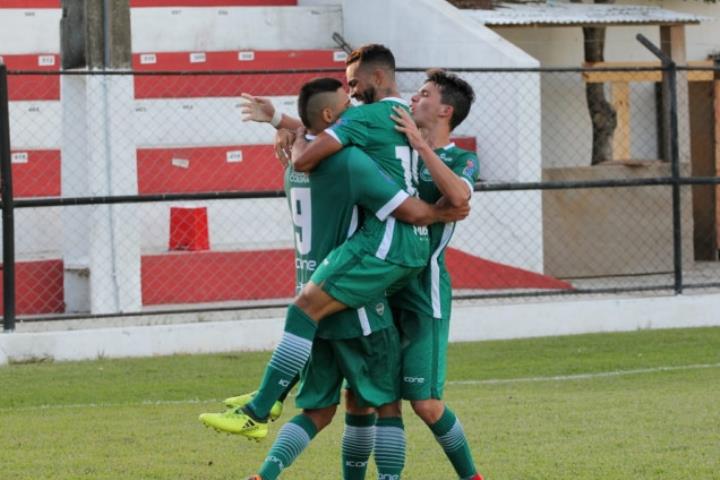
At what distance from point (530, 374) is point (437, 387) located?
5.56 m

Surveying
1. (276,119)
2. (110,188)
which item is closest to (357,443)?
(276,119)

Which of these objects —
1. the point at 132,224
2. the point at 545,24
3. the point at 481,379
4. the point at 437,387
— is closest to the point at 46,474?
the point at 437,387

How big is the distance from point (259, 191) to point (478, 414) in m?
4.30

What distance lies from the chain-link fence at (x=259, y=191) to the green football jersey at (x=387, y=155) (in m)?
6.83

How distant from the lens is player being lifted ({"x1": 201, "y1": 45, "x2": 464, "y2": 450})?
661 cm

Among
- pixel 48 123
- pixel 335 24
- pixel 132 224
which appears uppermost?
pixel 335 24

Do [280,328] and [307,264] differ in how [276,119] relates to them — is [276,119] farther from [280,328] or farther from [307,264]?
[280,328]

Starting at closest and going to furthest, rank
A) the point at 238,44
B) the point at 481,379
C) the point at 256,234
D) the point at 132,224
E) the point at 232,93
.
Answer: the point at 481,379
the point at 132,224
the point at 256,234
the point at 232,93
the point at 238,44

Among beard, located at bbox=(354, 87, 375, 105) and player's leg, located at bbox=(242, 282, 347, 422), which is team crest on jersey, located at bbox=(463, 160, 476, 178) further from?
player's leg, located at bbox=(242, 282, 347, 422)

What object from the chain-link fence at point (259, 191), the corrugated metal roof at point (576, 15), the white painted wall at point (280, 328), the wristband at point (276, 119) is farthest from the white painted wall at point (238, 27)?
the wristband at point (276, 119)

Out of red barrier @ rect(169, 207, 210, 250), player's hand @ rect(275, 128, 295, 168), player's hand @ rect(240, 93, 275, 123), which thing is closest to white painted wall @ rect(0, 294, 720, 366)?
red barrier @ rect(169, 207, 210, 250)

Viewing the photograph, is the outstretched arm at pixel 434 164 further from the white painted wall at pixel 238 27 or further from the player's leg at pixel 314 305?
the white painted wall at pixel 238 27

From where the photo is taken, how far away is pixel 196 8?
2058 centimetres

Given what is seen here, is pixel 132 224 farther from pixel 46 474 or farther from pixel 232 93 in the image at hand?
pixel 46 474
